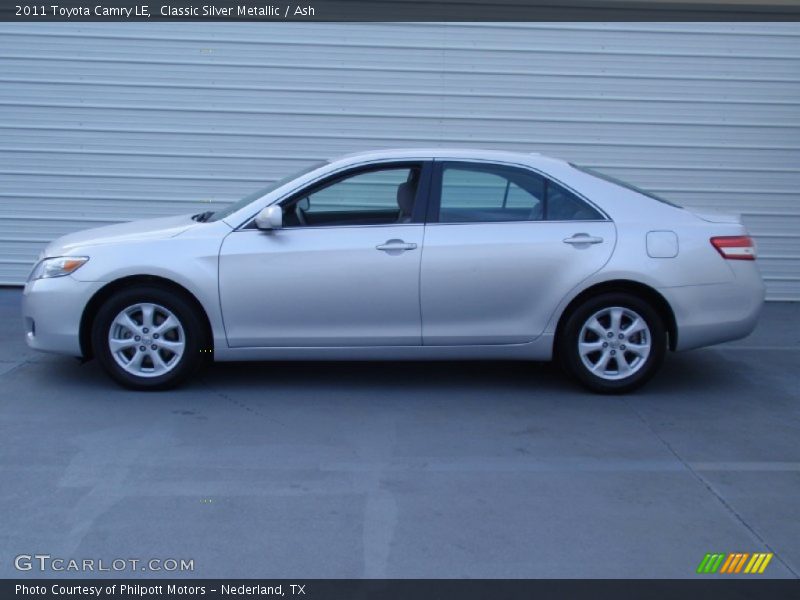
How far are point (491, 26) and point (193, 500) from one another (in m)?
6.17

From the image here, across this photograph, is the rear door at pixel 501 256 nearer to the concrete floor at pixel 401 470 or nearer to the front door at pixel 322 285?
the front door at pixel 322 285

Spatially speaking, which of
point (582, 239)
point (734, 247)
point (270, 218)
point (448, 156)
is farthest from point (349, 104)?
point (734, 247)

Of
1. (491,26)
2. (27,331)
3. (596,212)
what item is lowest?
(27,331)

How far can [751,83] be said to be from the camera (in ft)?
31.8

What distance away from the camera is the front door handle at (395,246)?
6.41 m

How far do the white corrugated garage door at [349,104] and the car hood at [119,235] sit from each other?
2.86 metres

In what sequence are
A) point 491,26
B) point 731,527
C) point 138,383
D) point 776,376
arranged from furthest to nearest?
point 491,26 < point 776,376 < point 138,383 < point 731,527

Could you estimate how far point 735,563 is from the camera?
4246mm

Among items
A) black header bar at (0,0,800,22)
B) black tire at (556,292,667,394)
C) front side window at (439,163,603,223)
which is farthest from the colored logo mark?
black header bar at (0,0,800,22)

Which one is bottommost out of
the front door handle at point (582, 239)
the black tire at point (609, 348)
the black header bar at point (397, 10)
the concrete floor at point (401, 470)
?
the concrete floor at point (401, 470)
